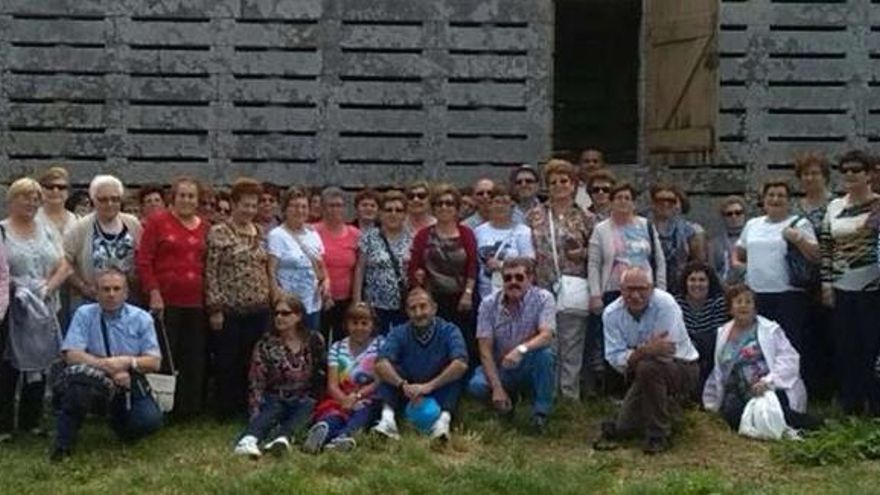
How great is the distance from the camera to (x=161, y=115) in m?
15.6

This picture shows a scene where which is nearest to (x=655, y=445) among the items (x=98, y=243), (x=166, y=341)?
(x=166, y=341)

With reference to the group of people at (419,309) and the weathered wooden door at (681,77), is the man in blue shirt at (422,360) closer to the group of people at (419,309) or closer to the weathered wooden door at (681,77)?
the group of people at (419,309)

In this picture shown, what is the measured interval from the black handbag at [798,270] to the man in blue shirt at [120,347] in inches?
186

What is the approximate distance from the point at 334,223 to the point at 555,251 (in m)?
1.74

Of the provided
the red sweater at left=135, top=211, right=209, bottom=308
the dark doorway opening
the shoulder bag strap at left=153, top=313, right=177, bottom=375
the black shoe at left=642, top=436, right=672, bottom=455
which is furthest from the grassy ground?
the dark doorway opening

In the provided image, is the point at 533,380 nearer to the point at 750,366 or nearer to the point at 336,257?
the point at 750,366

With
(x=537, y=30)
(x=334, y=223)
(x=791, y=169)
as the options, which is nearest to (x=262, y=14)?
(x=537, y=30)

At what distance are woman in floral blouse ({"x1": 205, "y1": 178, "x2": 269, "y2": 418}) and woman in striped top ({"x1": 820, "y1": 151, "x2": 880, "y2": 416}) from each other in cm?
418

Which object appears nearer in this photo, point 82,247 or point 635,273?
point 635,273

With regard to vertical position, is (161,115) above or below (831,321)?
above

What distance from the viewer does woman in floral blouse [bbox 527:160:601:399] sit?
11.4 m

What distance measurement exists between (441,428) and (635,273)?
1786mm

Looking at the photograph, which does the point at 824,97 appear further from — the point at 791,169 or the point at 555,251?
the point at 555,251

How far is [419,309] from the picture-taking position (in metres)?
10.6
